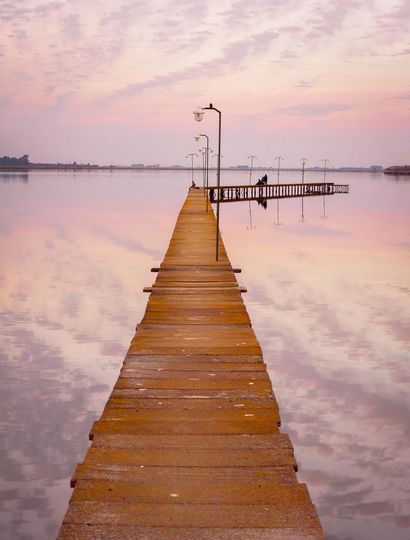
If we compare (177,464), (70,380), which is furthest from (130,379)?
(70,380)

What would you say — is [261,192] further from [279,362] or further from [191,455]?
[191,455]

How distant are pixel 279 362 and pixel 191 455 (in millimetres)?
7857

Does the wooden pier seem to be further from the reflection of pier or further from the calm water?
the reflection of pier

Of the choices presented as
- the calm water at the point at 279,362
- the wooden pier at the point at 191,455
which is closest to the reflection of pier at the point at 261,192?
the calm water at the point at 279,362

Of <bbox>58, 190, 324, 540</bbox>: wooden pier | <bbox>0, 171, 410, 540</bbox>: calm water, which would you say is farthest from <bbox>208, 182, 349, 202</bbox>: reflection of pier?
<bbox>58, 190, 324, 540</bbox>: wooden pier

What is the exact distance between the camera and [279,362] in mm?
12945

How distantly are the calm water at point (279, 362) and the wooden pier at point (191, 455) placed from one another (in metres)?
1.87

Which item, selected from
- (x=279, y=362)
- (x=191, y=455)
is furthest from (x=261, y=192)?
(x=191, y=455)

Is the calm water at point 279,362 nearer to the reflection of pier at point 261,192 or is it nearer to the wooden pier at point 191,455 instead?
the wooden pier at point 191,455

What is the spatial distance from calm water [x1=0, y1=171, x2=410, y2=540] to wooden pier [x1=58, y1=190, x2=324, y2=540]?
1.87 meters

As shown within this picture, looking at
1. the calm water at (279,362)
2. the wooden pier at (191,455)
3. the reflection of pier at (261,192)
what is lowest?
the calm water at (279,362)

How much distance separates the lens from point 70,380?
11.6m

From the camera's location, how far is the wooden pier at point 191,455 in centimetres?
426

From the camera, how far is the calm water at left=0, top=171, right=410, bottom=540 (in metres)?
7.49
